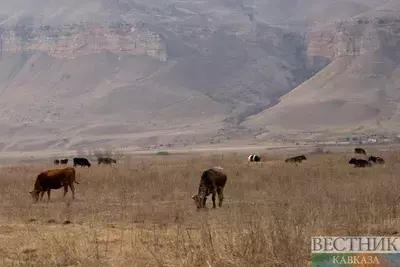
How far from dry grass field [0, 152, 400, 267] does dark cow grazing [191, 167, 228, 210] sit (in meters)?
0.34

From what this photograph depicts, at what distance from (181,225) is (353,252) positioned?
6.14m

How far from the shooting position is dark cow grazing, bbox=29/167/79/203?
22.6 meters

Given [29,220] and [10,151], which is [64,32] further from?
[29,220]

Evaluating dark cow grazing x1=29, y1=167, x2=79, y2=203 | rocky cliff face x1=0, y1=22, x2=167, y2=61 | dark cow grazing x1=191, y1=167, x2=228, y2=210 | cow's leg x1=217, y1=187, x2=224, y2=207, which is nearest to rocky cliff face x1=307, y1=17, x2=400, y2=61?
rocky cliff face x1=0, y1=22, x2=167, y2=61

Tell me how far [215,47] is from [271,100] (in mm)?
25182

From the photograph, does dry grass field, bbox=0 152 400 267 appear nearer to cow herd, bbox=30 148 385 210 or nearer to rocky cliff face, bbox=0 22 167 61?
cow herd, bbox=30 148 385 210

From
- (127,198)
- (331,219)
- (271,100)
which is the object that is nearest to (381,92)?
(271,100)

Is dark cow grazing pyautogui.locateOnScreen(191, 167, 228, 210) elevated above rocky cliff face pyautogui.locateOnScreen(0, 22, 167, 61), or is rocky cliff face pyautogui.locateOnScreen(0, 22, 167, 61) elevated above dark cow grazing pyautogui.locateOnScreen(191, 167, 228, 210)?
rocky cliff face pyautogui.locateOnScreen(0, 22, 167, 61)

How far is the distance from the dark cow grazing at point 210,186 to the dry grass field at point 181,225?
343 mm

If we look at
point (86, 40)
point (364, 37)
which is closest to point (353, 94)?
point (364, 37)

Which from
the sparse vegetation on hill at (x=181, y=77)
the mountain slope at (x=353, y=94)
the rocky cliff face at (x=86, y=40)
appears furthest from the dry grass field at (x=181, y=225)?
the rocky cliff face at (x=86, y=40)

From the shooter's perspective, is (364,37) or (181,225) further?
(364,37)

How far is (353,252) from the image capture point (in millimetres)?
8906

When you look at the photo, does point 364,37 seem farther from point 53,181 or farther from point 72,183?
point 53,181
